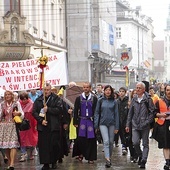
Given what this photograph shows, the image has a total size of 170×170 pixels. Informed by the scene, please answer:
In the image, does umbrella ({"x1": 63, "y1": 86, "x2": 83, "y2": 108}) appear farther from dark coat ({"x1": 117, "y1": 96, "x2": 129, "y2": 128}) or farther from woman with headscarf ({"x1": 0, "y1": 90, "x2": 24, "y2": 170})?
woman with headscarf ({"x1": 0, "y1": 90, "x2": 24, "y2": 170})

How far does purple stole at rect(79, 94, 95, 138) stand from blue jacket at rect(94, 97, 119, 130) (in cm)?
50

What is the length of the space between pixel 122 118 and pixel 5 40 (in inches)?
624

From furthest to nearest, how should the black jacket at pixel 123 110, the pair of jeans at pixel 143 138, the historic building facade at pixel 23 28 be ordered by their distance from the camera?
the historic building facade at pixel 23 28
the black jacket at pixel 123 110
the pair of jeans at pixel 143 138

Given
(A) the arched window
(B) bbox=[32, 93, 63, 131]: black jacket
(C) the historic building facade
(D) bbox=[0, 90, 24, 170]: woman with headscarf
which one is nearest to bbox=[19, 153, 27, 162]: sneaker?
(D) bbox=[0, 90, 24, 170]: woman with headscarf

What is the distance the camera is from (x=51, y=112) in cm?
1191

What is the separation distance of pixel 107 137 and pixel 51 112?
142 centimetres

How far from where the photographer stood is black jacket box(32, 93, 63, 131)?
1192cm

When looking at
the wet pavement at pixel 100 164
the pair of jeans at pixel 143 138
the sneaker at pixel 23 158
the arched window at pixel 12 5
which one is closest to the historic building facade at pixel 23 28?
the arched window at pixel 12 5

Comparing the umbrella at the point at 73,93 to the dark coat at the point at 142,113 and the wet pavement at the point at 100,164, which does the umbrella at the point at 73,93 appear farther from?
the dark coat at the point at 142,113

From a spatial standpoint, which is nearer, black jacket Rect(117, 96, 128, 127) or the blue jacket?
the blue jacket

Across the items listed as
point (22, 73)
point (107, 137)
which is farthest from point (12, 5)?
point (107, 137)

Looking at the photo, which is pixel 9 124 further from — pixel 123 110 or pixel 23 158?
pixel 123 110

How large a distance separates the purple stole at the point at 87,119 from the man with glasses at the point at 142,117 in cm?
121

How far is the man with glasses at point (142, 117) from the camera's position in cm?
1185
